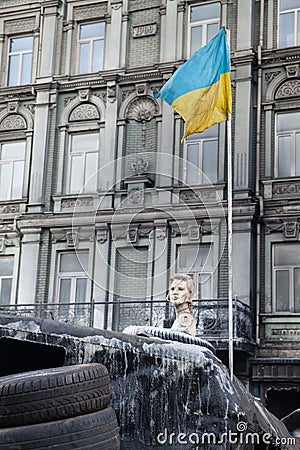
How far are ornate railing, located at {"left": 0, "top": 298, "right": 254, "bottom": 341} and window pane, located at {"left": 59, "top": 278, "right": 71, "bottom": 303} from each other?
0.55m

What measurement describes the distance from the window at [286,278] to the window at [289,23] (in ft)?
19.3

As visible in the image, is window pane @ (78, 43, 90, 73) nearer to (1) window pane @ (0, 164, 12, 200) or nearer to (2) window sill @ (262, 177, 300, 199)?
(1) window pane @ (0, 164, 12, 200)

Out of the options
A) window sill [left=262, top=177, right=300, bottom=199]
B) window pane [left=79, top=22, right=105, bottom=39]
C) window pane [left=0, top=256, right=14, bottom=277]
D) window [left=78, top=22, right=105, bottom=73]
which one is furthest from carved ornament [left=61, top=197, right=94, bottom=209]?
window pane [left=79, top=22, right=105, bottom=39]

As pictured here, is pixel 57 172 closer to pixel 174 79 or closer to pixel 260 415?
pixel 174 79

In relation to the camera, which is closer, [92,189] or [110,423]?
[110,423]

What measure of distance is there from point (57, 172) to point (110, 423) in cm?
1815

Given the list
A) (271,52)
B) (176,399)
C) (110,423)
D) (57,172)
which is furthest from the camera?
(57,172)

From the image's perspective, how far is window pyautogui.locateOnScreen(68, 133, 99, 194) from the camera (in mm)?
23016

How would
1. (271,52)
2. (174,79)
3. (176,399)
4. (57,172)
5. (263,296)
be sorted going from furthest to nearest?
(57,172) → (271,52) → (263,296) → (174,79) → (176,399)

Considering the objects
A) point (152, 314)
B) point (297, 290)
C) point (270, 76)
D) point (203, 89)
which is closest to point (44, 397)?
point (203, 89)

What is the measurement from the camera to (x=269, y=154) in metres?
21.5

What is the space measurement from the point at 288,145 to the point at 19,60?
946 cm

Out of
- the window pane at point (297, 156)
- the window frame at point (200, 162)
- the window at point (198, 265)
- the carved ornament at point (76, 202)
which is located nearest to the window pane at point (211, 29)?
the window frame at point (200, 162)

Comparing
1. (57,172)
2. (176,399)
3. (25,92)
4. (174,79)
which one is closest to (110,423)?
(176,399)
